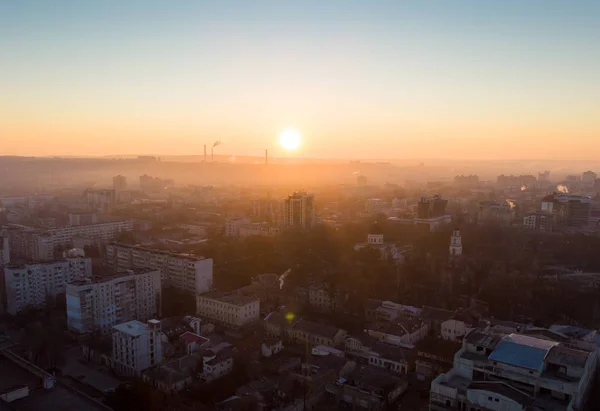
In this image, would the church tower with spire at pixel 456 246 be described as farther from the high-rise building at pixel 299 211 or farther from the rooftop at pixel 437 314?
the high-rise building at pixel 299 211

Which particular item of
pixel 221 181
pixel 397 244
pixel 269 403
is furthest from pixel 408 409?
pixel 221 181

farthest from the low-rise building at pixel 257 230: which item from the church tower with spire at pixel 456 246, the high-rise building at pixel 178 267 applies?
the church tower with spire at pixel 456 246

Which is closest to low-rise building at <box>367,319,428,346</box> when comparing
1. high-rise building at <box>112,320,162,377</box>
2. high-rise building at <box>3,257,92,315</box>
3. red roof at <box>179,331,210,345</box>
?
red roof at <box>179,331,210,345</box>

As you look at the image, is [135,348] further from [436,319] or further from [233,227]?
[233,227]

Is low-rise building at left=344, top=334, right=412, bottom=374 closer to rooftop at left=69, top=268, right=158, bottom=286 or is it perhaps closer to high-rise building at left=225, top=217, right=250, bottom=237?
rooftop at left=69, top=268, right=158, bottom=286

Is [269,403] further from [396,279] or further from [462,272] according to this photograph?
[462,272]

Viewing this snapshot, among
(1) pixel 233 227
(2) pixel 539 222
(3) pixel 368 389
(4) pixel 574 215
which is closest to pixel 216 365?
(3) pixel 368 389
